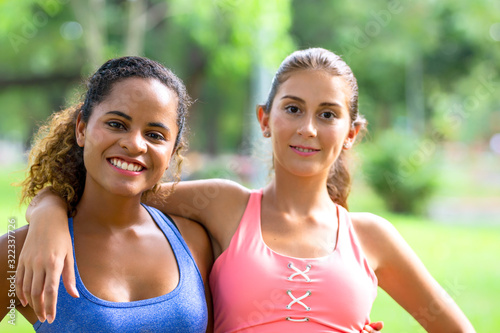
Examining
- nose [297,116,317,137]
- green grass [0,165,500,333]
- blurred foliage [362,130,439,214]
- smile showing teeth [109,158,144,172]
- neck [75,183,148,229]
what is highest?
blurred foliage [362,130,439,214]

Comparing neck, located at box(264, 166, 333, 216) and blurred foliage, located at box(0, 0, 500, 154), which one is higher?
blurred foliage, located at box(0, 0, 500, 154)

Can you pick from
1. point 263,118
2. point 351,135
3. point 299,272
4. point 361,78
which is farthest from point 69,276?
point 361,78

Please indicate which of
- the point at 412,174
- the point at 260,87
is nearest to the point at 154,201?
the point at 260,87

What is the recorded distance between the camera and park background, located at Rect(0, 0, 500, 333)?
339 inches

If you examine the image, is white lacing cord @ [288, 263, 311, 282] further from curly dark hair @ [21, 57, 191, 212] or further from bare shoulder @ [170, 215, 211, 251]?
curly dark hair @ [21, 57, 191, 212]

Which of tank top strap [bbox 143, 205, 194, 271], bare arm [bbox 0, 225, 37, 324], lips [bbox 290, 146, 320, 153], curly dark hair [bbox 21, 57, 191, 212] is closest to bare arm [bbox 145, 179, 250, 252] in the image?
tank top strap [bbox 143, 205, 194, 271]

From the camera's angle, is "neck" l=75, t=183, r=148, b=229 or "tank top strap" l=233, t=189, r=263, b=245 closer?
"neck" l=75, t=183, r=148, b=229

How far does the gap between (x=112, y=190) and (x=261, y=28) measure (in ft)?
28.4

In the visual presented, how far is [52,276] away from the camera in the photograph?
5.97ft

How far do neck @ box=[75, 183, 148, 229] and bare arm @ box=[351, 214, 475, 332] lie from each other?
1005mm

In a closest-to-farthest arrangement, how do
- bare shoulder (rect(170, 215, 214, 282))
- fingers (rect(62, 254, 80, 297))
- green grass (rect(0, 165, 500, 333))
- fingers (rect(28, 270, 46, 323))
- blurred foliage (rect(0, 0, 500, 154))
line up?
fingers (rect(28, 270, 46, 323)) < fingers (rect(62, 254, 80, 297)) < bare shoulder (rect(170, 215, 214, 282)) < green grass (rect(0, 165, 500, 333)) < blurred foliage (rect(0, 0, 500, 154))

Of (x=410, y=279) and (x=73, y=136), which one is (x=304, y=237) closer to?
(x=410, y=279)

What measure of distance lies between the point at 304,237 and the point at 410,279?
1.62ft

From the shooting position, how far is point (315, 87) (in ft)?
8.29
